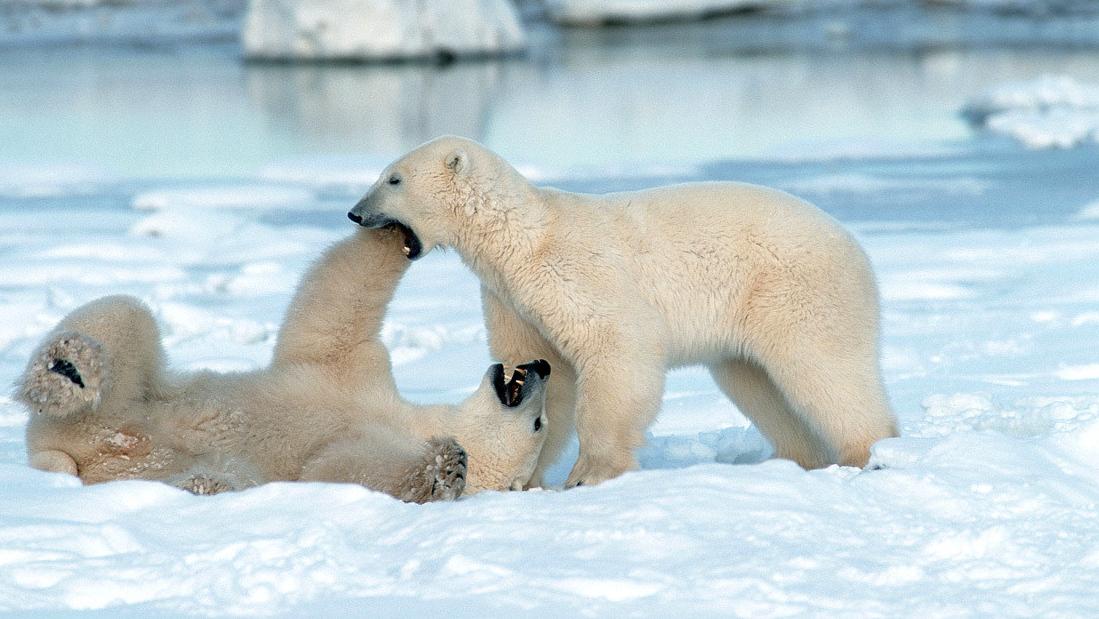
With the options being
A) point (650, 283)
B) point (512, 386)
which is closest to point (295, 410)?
point (512, 386)

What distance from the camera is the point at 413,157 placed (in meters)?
3.75

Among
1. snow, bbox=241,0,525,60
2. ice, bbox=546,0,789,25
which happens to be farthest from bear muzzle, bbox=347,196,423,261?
ice, bbox=546,0,789,25

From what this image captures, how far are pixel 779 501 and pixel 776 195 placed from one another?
1.33m

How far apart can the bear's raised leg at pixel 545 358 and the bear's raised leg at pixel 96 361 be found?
0.96 meters

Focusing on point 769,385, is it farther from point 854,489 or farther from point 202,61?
point 202,61

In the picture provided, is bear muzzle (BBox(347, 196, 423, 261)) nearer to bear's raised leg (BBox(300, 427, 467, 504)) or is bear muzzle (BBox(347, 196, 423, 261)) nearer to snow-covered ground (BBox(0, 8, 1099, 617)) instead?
bear's raised leg (BBox(300, 427, 467, 504))

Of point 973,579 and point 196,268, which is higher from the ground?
point 973,579

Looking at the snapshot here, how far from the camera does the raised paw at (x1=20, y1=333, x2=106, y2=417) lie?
2.94m

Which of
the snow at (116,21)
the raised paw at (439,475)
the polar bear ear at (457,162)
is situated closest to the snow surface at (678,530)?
the raised paw at (439,475)

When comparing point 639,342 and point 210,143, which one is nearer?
point 639,342

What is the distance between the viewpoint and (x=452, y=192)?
12.2 ft

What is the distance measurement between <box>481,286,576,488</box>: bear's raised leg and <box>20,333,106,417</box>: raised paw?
116 centimetres

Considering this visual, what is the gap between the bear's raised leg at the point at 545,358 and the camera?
3.77 metres

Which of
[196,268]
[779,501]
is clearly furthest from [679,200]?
[196,268]
